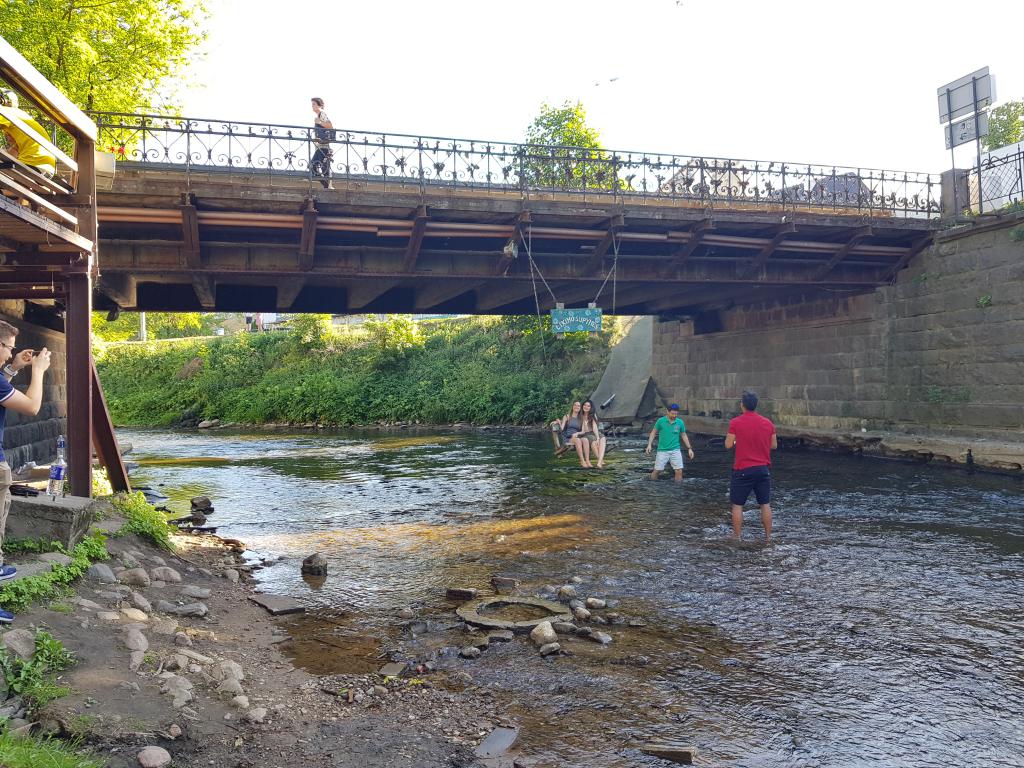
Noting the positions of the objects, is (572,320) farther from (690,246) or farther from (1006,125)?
(1006,125)

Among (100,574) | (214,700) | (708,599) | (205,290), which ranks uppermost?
(205,290)

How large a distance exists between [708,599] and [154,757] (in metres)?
5.37

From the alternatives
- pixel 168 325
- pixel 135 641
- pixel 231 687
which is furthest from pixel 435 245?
pixel 168 325

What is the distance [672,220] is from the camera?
16359mm

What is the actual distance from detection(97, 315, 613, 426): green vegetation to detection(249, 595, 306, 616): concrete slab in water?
26769 millimetres

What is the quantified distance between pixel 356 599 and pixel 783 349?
19234 mm

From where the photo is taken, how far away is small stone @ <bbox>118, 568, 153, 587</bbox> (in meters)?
6.55

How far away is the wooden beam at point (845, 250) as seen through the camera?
17719 millimetres

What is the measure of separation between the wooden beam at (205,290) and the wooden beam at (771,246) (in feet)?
44.7

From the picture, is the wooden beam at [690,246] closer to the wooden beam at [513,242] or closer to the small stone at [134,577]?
the wooden beam at [513,242]

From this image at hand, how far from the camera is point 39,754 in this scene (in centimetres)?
330

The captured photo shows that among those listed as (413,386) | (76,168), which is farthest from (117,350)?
(76,168)

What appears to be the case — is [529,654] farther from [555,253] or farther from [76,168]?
[555,253]

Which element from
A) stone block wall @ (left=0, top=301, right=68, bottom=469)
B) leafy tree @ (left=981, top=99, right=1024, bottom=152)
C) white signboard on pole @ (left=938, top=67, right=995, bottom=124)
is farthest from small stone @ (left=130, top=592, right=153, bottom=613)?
leafy tree @ (left=981, top=99, right=1024, bottom=152)
